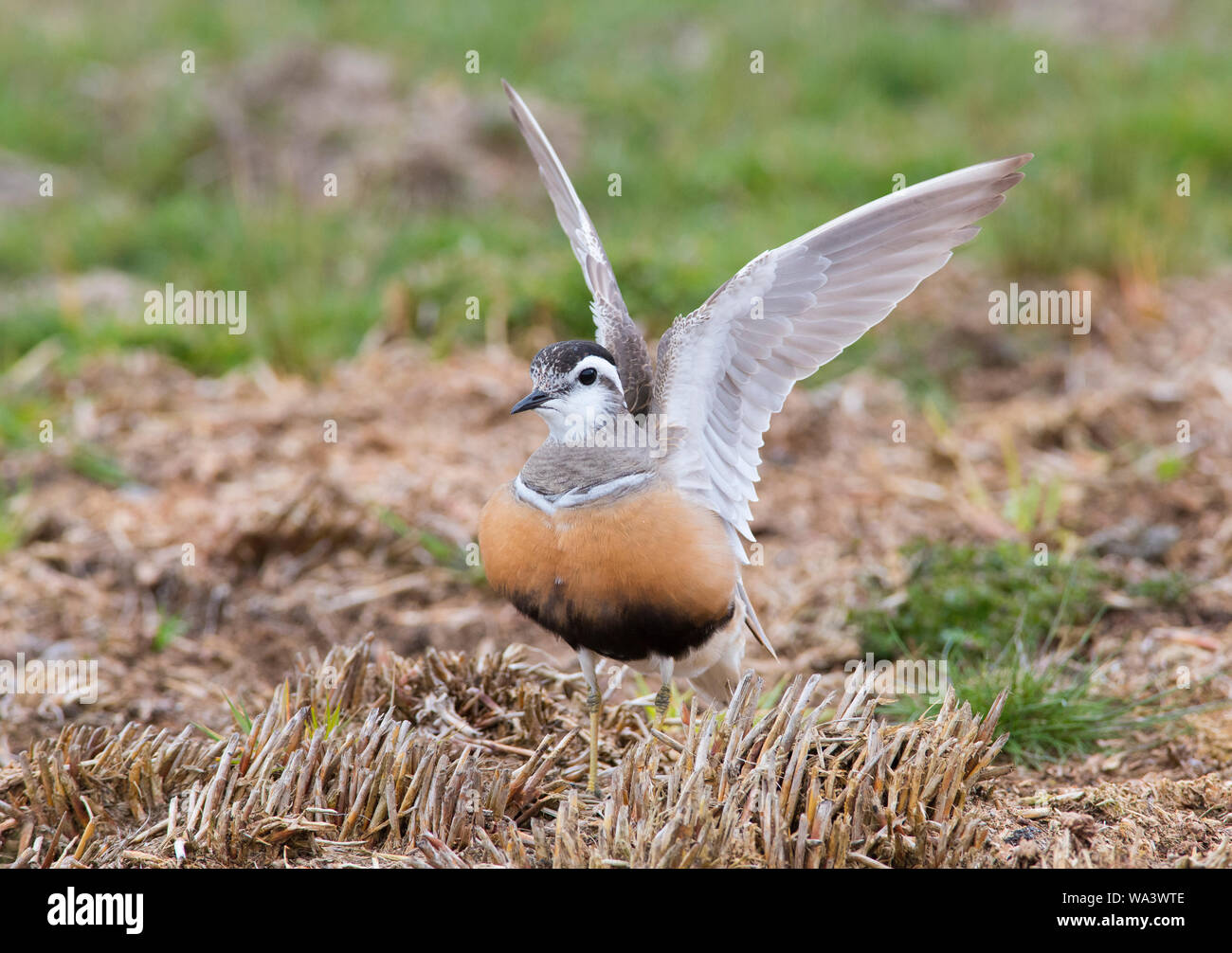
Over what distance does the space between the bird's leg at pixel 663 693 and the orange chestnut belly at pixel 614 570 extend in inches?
3.3

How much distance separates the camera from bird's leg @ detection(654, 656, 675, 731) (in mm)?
3377

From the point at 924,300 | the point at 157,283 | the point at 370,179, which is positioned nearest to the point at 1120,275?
the point at 924,300

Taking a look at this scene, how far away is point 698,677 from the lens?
3.80 metres

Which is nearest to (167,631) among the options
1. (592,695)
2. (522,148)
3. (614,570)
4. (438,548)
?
(438,548)

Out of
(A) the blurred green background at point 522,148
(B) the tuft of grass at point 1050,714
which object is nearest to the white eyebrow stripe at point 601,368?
(B) the tuft of grass at point 1050,714

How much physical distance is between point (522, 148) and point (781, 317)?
7.34 metres

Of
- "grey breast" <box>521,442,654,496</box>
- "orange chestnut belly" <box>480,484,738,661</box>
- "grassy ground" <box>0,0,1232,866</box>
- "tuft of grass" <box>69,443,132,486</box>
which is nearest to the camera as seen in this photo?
"orange chestnut belly" <box>480,484,738,661</box>

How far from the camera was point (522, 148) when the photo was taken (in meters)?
10.3

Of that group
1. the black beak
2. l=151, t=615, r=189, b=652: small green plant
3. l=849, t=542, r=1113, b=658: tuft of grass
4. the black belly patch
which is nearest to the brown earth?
l=151, t=615, r=189, b=652: small green plant

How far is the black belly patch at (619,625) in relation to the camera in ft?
10.4

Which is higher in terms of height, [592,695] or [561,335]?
[561,335]

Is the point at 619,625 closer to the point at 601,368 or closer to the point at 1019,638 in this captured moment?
the point at 601,368

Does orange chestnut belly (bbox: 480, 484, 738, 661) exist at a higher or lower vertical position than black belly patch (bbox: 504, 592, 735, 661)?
higher

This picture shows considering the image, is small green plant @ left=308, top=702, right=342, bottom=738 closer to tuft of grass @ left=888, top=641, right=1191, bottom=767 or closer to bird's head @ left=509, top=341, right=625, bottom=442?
bird's head @ left=509, top=341, right=625, bottom=442
